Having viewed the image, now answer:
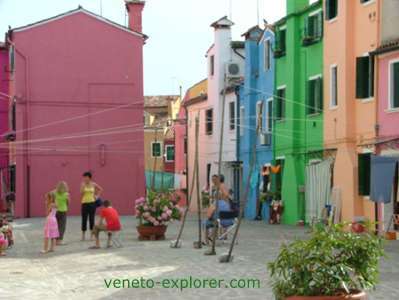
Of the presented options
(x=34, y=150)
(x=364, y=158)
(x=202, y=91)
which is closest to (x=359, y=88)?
(x=364, y=158)

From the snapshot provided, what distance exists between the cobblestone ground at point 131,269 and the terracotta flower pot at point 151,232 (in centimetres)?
24

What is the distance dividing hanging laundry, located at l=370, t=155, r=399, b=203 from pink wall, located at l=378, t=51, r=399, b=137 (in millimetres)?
1572

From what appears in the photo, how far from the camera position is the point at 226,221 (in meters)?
20.0

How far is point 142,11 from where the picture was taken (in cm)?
4609

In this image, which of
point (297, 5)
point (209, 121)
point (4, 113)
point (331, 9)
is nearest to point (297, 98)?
point (297, 5)

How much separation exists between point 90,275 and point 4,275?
1509mm

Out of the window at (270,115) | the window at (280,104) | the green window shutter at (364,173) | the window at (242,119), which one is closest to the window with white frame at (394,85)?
the green window shutter at (364,173)

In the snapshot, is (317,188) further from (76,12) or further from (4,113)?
(4,113)

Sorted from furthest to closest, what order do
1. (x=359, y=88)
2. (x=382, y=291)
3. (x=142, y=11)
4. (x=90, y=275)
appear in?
1. (x=142, y=11)
2. (x=359, y=88)
3. (x=90, y=275)
4. (x=382, y=291)

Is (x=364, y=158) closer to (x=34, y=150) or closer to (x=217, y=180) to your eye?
(x=217, y=180)

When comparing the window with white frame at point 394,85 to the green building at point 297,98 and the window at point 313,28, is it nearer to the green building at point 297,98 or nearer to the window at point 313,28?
the green building at point 297,98

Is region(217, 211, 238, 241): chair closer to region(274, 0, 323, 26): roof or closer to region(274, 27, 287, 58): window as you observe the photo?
region(274, 0, 323, 26): roof

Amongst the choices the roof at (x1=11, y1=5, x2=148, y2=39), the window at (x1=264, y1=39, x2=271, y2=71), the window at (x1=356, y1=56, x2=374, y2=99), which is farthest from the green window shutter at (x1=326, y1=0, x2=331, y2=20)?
the roof at (x1=11, y1=5, x2=148, y2=39)

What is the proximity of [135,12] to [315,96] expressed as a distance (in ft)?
57.4
